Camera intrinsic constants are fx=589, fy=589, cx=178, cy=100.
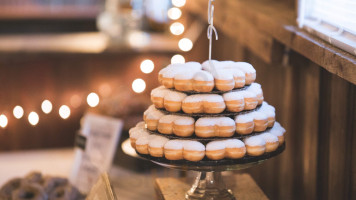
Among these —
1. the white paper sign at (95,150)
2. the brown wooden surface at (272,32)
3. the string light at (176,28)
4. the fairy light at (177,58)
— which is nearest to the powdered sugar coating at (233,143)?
the brown wooden surface at (272,32)

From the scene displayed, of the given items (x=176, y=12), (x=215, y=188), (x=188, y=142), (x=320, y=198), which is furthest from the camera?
(x=176, y=12)

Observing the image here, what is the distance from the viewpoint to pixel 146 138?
5.62 ft

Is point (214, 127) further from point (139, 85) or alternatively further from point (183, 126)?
point (139, 85)

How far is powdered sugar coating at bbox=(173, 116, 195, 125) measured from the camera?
1.63m

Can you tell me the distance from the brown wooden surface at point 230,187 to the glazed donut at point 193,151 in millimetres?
338

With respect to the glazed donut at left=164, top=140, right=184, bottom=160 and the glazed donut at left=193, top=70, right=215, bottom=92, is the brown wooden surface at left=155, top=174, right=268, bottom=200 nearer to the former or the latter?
the glazed donut at left=164, top=140, right=184, bottom=160

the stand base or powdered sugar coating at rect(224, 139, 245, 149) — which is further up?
powdered sugar coating at rect(224, 139, 245, 149)

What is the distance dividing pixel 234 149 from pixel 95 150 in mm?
1265

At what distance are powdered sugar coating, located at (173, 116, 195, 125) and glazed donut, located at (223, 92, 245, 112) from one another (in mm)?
109

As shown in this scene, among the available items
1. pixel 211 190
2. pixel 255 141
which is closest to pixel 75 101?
pixel 211 190

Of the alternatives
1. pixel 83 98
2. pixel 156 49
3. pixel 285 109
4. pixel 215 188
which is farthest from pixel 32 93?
pixel 215 188

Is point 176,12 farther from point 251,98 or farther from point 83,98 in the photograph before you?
point 251,98

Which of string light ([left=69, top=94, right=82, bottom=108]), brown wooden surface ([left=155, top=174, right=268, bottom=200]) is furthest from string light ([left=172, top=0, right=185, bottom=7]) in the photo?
brown wooden surface ([left=155, top=174, right=268, bottom=200])

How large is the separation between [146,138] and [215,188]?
0.30 meters
